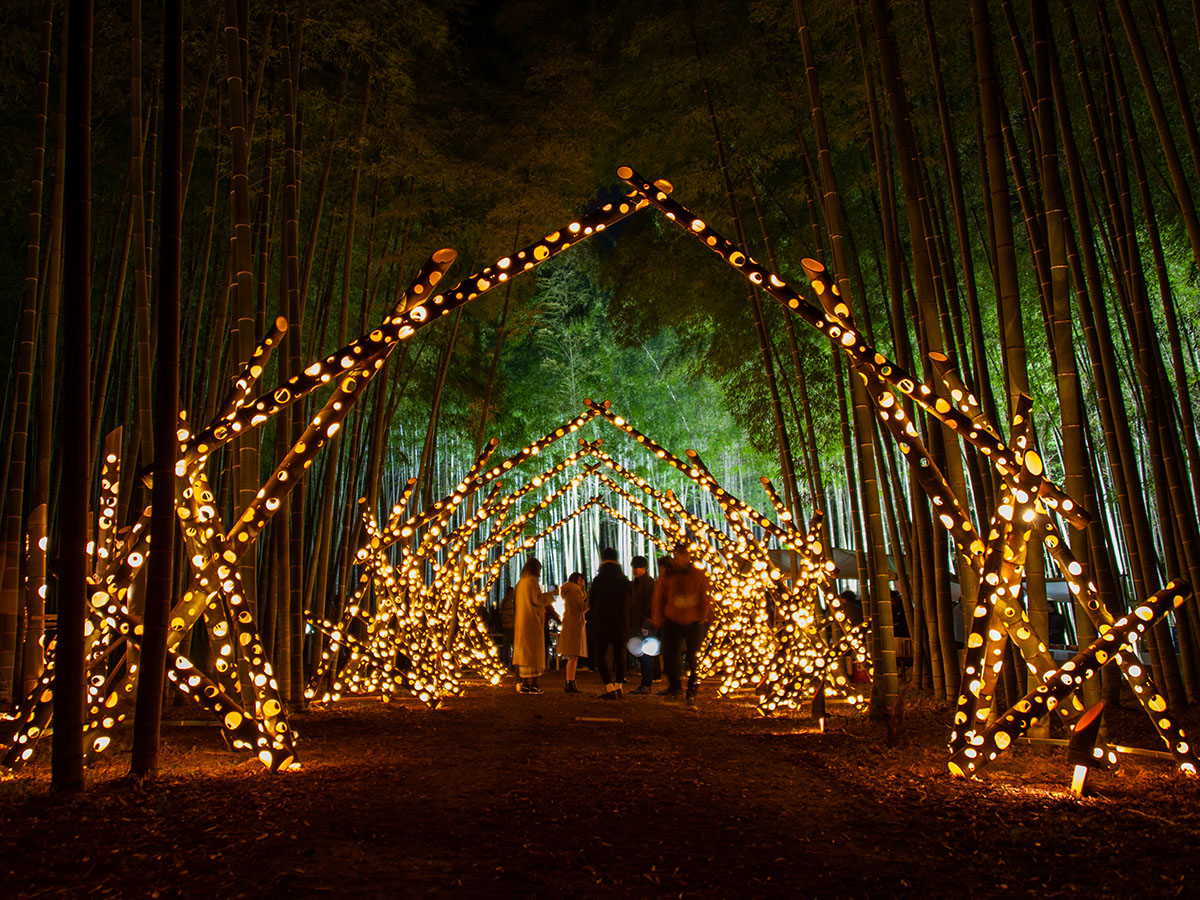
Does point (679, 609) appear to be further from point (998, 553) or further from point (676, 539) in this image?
point (998, 553)

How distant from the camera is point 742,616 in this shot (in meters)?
6.76

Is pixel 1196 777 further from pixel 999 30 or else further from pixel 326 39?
pixel 326 39

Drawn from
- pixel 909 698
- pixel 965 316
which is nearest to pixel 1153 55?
pixel 965 316

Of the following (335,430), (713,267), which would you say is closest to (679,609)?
(713,267)

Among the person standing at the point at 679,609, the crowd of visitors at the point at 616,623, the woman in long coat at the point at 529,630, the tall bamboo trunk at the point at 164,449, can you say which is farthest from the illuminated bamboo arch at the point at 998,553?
the woman in long coat at the point at 529,630

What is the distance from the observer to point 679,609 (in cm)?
639

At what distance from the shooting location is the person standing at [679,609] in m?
6.38

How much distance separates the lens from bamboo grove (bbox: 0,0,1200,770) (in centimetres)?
302

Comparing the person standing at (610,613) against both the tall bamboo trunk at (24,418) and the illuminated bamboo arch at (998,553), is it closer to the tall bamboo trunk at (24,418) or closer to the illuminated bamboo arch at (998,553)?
the tall bamboo trunk at (24,418)

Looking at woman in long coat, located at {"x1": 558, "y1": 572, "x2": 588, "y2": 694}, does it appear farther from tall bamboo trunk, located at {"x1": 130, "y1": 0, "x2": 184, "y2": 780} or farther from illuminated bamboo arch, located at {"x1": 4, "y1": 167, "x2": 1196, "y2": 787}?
tall bamboo trunk, located at {"x1": 130, "y1": 0, "x2": 184, "y2": 780}

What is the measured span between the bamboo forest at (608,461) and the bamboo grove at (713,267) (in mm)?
32

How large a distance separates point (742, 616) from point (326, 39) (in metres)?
4.88

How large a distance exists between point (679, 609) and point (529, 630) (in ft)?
5.37

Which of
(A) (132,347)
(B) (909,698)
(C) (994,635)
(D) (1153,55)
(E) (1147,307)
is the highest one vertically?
(D) (1153,55)
